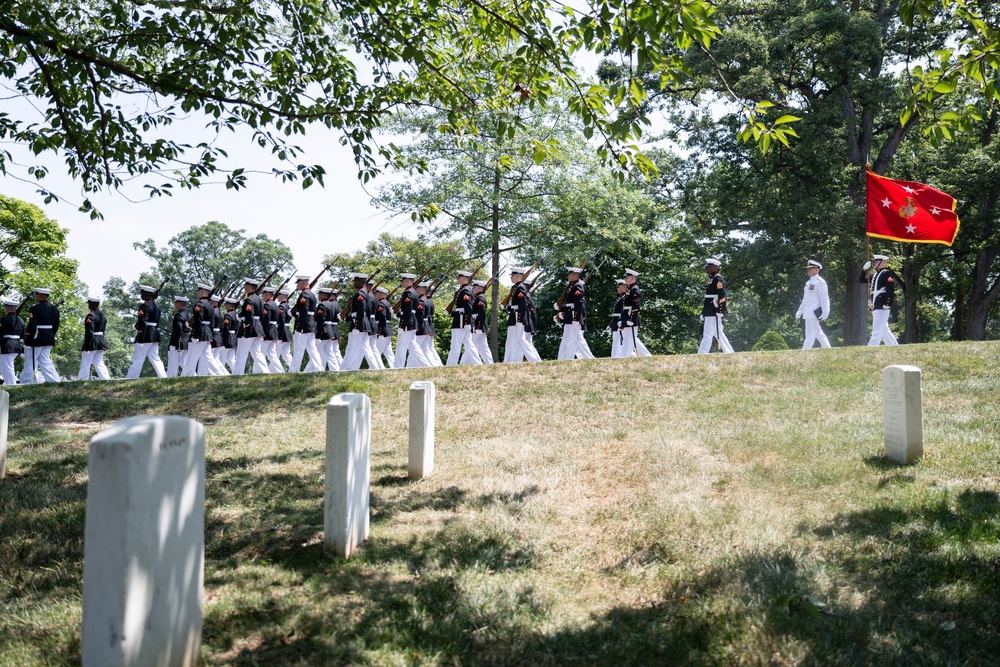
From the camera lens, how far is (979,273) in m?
28.9

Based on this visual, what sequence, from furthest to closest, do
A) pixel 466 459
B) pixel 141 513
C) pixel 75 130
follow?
pixel 75 130 < pixel 466 459 < pixel 141 513

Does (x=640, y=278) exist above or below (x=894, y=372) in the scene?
above

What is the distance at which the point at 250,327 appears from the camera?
60.4 feet

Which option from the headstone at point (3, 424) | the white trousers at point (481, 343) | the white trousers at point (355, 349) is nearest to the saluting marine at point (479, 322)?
the white trousers at point (481, 343)

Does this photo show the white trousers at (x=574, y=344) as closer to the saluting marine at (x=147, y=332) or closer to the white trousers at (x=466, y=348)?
the white trousers at (x=466, y=348)

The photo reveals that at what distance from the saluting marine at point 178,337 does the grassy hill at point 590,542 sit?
28.3 ft

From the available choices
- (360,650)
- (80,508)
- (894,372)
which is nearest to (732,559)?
(360,650)

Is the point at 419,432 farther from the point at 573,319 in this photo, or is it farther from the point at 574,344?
the point at 574,344

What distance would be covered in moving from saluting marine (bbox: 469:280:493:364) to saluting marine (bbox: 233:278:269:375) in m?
5.36

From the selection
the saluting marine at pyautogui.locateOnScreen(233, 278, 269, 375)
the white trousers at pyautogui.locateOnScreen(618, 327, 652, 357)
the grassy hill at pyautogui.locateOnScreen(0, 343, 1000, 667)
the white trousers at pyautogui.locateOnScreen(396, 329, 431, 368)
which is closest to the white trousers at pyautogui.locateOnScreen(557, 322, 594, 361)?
the white trousers at pyautogui.locateOnScreen(618, 327, 652, 357)

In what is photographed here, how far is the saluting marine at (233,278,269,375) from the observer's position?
18219 millimetres

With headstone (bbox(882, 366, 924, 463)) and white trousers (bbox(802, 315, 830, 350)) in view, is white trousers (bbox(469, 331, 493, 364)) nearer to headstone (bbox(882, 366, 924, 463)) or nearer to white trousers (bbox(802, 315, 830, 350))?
white trousers (bbox(802, 315, 830, 350))

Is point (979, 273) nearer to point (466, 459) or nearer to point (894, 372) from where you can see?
point (894, 372)

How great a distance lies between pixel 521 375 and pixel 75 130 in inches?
290
